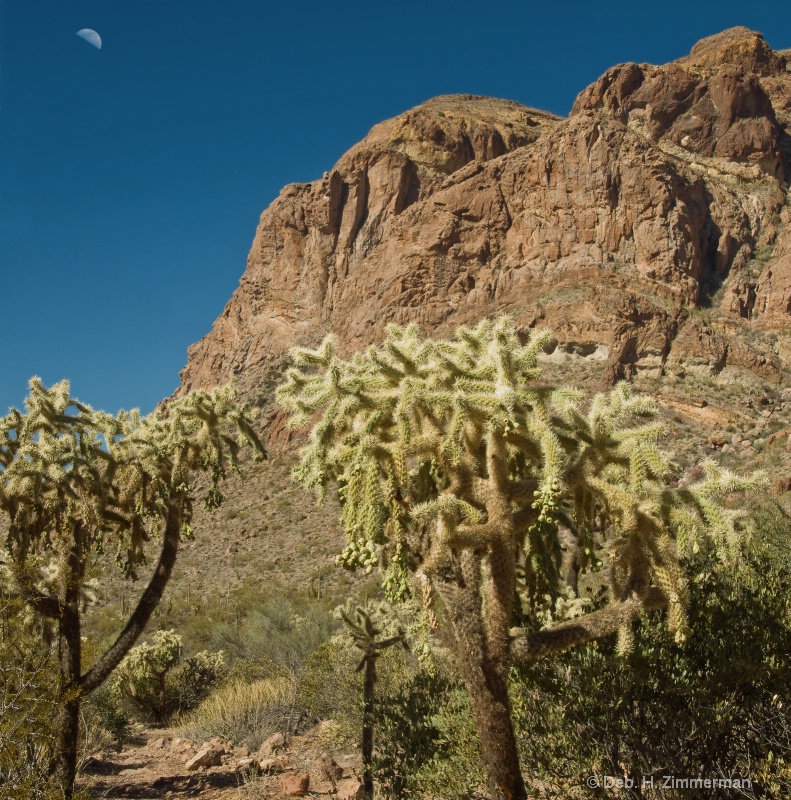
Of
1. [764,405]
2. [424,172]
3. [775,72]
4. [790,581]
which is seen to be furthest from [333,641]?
[775,72]

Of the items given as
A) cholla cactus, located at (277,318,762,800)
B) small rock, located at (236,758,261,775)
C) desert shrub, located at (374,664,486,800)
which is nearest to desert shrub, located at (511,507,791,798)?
desert shrub, located at (374,664,486,800)

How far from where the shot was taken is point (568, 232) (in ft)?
210

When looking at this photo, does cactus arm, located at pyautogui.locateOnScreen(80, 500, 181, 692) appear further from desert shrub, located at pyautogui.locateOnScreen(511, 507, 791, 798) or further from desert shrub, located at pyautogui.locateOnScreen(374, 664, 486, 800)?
desert shrub, located at pyautogui.locateOnScreen(511, 507, 791, 798)

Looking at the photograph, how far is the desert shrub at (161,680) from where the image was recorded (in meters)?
17.4

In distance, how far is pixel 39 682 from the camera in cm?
615

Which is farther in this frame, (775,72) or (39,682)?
(775,72)

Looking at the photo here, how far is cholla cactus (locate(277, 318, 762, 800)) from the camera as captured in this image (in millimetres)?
4445

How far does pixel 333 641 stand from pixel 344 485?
7303mm

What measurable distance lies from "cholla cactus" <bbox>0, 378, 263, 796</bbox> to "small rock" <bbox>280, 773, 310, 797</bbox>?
283cm

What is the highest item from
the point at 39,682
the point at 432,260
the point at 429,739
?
the point at 432,260

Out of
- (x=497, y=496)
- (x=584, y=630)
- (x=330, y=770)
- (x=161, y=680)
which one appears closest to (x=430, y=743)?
(x=584, y=630)

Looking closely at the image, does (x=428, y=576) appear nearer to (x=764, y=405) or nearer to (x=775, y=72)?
(x=764, y=405)

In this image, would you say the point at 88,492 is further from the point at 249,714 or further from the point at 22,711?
the point at 249,714

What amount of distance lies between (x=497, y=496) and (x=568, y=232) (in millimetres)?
63285
